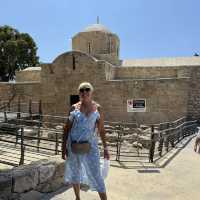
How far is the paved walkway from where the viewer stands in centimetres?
411

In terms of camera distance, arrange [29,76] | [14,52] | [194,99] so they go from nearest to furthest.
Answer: [194,99] < [29,76] < [14,52]

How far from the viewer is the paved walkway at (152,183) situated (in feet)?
13.5

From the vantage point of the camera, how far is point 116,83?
1708cm

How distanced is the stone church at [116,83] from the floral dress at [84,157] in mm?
13072

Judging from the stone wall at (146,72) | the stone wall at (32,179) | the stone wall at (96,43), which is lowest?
the stone wall at (32,179)

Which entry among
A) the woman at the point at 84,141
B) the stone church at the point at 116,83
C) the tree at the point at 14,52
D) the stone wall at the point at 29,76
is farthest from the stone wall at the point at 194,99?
the tree at the point at 14,52

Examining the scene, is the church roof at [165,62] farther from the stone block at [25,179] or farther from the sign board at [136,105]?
the stone block at [25,179]

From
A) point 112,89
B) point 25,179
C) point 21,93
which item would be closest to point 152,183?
point 25,179

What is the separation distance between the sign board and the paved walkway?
31.9 ft

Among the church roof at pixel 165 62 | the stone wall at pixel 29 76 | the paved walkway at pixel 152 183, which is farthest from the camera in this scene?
the stone wall at pixel 29 76

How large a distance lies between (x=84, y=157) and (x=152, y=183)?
2.07 m

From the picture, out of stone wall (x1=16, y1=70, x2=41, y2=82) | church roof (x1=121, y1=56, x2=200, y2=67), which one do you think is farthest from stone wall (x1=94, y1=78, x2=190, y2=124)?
stone wall (x1=16, y1=70, x2=41, y2=82)

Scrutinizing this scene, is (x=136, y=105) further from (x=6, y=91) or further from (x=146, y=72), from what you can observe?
(x=6, y=91)

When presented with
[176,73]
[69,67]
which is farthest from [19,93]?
[176,73]
